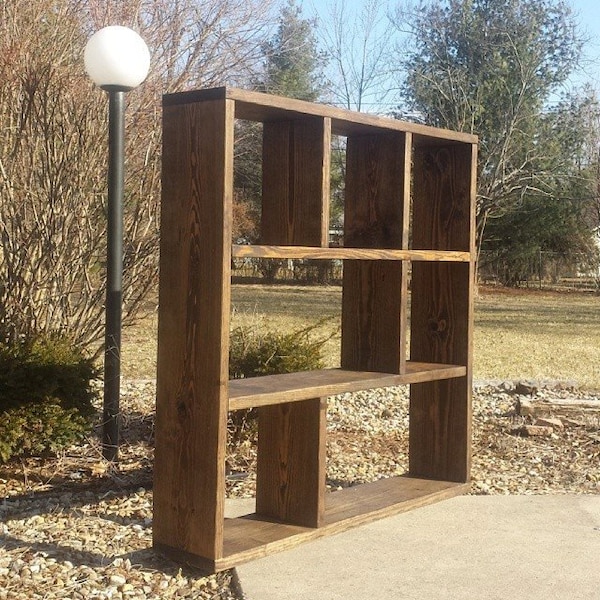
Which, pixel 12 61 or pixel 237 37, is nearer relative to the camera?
pixel 12 61

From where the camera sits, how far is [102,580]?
349cm

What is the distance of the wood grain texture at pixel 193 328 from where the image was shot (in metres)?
3.46

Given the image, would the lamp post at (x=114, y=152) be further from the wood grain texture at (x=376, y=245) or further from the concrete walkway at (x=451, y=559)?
the concrete walkway at (x=451, y=559)

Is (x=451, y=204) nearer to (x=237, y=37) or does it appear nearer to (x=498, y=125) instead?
(x=237, y=37)

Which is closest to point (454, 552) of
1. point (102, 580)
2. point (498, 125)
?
point (102, 580)

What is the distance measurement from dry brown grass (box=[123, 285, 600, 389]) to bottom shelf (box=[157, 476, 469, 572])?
0.98m

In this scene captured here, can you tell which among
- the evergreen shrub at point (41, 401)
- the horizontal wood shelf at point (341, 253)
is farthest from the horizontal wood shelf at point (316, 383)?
the evergreen shrub at point (41, 401)

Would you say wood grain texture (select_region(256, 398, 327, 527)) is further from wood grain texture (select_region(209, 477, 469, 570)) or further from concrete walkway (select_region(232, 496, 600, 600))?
concrete walkway (select_region(232, 496, 600, 600))

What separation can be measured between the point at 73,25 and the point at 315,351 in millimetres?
3393

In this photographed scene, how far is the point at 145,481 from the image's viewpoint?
5.05 m

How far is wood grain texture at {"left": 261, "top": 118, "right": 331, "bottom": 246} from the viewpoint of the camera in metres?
3.92

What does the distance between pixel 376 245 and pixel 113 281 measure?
59.7 inches

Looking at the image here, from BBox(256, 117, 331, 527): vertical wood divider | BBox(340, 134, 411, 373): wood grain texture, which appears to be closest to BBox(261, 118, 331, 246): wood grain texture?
BBox(256, 117, 331, 527): vertical wood divider

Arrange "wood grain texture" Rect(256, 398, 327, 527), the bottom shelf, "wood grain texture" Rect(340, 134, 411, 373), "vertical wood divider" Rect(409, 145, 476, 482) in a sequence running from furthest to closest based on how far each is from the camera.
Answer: "vertical wood divider" Rect(409, 145, 476, 482)
"wood grain texture" Rect(340, 134, 411, 373)
"wood grain texture" Rect(256, 398, 327, 527)
the bottom shelf
